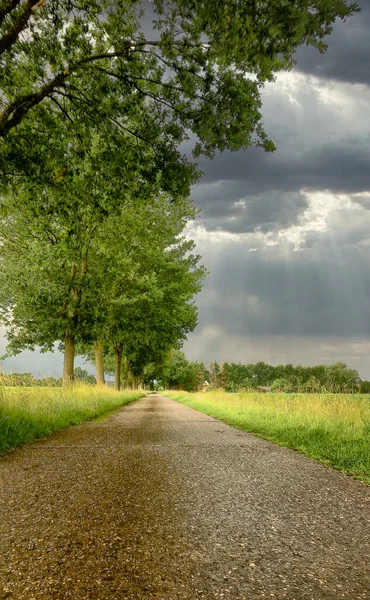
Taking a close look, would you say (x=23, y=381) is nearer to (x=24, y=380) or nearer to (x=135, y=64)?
(x=24, y=380)

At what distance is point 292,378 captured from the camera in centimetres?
1497

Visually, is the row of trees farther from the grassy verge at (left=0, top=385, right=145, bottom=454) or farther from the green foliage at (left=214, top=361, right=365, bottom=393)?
→ the green foliage at (left=214, top=361, right=365, bottom=393)

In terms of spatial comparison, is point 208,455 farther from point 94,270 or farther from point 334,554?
point 94,270

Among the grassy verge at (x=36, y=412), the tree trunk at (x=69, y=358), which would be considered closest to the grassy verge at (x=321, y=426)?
the grassy verge at (x=36, y=412)

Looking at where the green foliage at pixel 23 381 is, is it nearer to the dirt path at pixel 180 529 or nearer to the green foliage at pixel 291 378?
the dirt path at pixel 180 529

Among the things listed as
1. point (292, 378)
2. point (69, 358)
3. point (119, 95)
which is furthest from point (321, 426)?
point (69, 358)

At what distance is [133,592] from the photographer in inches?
80.7

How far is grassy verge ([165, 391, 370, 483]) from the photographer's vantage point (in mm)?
6050

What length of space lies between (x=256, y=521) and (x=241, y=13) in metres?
7.35

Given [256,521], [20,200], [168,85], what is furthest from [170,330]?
[256,521]

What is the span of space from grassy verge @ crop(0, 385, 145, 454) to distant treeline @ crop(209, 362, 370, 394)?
6975 mm

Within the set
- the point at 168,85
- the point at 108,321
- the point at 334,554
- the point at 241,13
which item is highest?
the point at 168,85

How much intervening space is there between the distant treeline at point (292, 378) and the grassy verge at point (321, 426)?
1.10 feet

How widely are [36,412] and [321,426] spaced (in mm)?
6644
